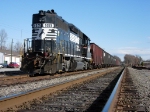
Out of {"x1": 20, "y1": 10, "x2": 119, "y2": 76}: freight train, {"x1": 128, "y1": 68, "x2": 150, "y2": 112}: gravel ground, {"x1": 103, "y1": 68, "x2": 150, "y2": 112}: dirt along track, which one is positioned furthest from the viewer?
{"x1": 20, "y1": 10, "x2": 119, "y2": 76}: freight train

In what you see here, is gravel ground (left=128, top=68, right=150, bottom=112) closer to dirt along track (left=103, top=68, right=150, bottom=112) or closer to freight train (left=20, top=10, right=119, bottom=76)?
dirt along track (left=103, top=68, right=150, bottom=112)

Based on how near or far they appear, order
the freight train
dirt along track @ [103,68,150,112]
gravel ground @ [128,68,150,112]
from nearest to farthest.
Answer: dirt along track @ [103,68,150,112] → gravel ground @ [128,68,150,112] → the freight train

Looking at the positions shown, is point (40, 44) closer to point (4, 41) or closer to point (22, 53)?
point (22, 53)

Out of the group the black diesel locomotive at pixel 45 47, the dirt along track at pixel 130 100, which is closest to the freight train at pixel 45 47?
the black diesel locomotive at pixel 45 47

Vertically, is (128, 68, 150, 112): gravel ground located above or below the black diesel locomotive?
below

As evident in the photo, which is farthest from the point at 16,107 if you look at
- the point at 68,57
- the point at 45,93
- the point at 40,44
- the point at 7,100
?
the point at 68,57

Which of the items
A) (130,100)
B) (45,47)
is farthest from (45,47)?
(130,100)

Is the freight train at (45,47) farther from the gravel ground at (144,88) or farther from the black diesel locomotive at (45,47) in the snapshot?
the gravel ground at (144,88)

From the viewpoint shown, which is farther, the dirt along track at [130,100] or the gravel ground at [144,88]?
the gravel ground at [144,88]

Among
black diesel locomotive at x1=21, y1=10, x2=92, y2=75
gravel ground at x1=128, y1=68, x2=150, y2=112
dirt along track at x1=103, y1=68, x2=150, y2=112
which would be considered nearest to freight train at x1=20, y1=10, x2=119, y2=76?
black diesel locomotive at x1=21, y1=10, x2=92, y2=75

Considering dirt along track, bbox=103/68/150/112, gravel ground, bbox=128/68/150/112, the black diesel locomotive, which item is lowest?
gravel ground, bbox=128/68/150/112

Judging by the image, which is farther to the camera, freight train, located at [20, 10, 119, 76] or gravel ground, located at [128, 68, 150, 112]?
freight train, located at [20, 10, 119, 76]

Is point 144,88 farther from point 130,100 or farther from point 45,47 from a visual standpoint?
point 45,47

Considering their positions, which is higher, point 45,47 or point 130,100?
point 45,47
